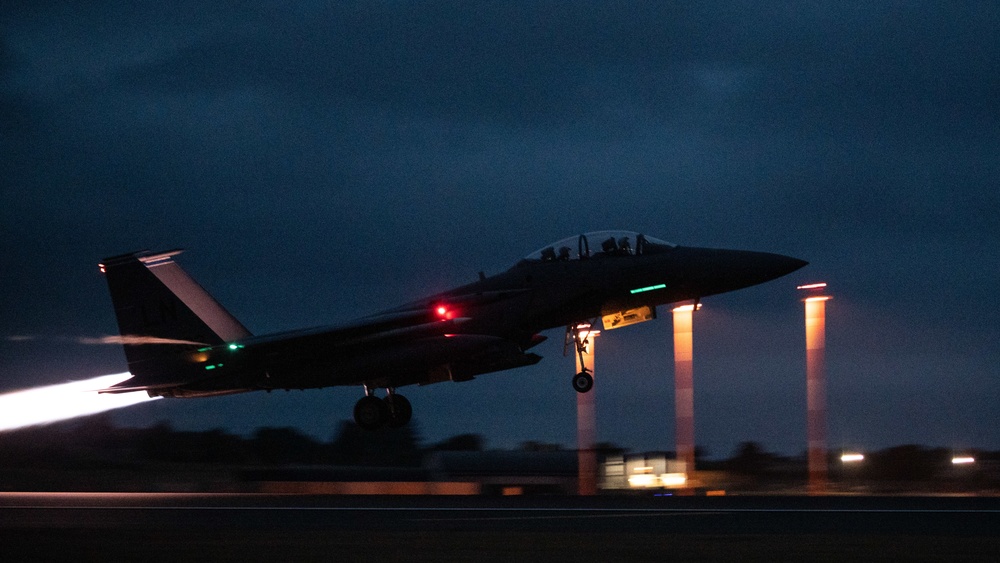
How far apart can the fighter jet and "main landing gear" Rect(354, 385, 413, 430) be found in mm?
27

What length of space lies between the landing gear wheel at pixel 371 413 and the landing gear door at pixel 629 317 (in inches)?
214

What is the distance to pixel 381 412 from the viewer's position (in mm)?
25891

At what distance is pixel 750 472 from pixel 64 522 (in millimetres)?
37978

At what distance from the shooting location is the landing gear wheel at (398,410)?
1023 inches

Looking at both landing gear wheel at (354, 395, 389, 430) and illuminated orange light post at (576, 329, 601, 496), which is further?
illuminated orange light post at (576, 329, 601, 496)

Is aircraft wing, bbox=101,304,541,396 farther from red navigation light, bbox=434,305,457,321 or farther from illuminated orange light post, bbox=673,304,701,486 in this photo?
illuminated orange light post, bbox=673,304,701,486

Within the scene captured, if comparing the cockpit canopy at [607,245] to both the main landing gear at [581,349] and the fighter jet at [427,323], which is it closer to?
the fighter jet at [427,323]

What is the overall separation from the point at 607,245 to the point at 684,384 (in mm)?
18691

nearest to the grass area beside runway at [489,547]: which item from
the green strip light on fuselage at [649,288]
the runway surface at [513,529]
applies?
the runway surface at [513,529]

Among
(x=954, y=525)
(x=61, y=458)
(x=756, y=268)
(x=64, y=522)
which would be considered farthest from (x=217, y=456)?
(x=954, y=525)

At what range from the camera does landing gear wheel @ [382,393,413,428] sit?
25984mm

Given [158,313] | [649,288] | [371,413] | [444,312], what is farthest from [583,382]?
[158,313]

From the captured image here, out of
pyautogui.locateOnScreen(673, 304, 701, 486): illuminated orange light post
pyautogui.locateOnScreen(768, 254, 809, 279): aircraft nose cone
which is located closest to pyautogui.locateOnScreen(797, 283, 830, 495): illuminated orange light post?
pyautogui.locateOnScreen(673, 304, 701, 486): illuminated orange light post

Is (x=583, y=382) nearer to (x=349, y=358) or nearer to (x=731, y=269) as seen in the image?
(x=731, y=269)
